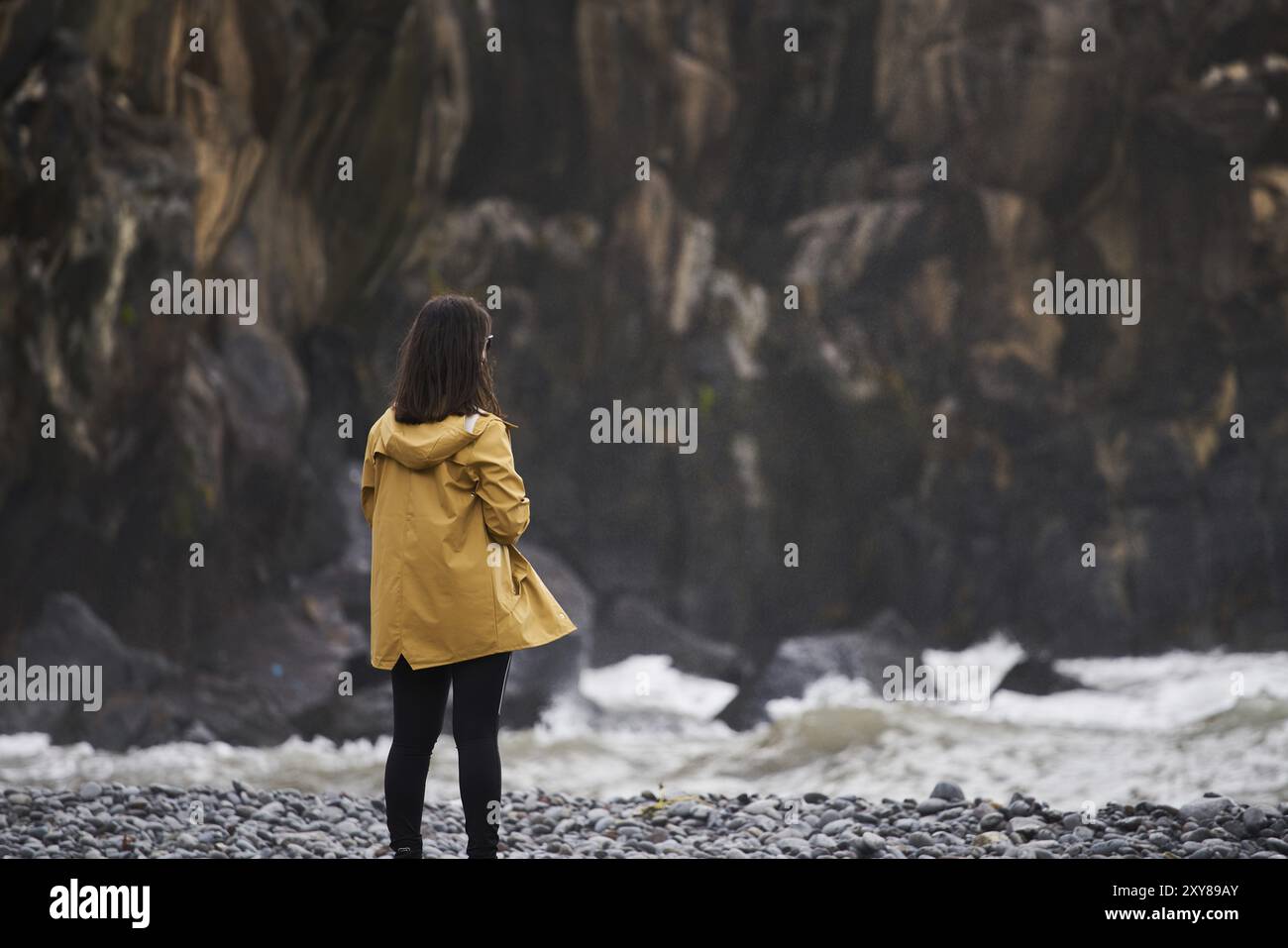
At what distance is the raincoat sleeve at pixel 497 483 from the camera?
3.91 meters

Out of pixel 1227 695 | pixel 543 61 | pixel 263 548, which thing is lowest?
pixel 1227 695

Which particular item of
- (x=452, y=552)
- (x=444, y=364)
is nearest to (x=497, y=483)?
(x=452, y=552)

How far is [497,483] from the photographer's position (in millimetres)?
3918

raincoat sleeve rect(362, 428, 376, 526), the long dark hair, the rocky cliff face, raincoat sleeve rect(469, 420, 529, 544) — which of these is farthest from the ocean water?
the long dark hair

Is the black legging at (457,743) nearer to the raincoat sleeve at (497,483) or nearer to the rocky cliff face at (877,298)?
the raincoat sleeve at (497,483)

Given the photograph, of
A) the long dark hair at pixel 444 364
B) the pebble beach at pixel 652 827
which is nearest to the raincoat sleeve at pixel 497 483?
the long dark hair at pixel 444 364

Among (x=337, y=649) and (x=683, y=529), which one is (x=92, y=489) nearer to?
(x=337, y=649)

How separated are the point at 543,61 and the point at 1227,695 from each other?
30.2ft

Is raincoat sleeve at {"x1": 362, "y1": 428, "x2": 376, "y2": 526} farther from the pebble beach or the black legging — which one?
the pebble beach

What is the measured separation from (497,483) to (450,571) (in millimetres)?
294

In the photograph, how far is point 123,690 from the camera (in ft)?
33.8

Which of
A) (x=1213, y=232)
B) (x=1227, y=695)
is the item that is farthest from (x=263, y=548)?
(x=1213, y=232)

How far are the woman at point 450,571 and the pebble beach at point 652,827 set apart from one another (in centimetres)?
134
